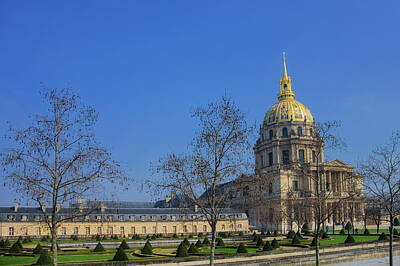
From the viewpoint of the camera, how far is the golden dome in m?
95.9

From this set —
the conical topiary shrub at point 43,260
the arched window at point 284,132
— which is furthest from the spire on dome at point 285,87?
the conical topiary shrub at point 43,260

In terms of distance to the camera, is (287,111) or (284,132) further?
(287,111)

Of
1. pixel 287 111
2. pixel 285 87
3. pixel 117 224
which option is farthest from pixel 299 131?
pixel 117 224

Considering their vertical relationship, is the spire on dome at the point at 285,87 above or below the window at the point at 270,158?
above

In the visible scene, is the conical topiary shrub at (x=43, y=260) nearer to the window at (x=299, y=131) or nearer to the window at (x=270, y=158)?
the window at (x=299, y=131)

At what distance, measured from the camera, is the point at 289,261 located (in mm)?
26828

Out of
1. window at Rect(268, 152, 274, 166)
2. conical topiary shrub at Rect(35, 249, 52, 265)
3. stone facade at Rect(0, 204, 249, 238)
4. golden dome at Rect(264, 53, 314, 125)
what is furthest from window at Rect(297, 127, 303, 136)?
conical topiary shrub at Rect(35, 249, 52, 265)

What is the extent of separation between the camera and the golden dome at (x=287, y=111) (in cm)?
9588

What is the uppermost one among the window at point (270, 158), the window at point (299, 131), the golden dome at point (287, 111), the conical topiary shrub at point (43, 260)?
the golden dome at point (287, 111)

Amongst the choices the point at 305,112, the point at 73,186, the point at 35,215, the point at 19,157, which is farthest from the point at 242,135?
the point at 305,112

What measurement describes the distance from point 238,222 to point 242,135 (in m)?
59.2

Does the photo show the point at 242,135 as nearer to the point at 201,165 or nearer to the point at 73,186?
the point at 201,165

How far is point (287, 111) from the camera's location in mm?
96188

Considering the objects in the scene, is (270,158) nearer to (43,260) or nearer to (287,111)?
(287,111)
